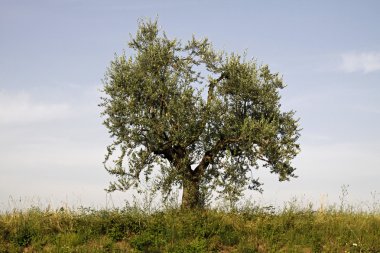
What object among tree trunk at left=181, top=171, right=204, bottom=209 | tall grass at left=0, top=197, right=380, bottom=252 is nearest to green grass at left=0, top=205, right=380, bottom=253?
tall grass at left=0, top=197, right=380, bottom=252

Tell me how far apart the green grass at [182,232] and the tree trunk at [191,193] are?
4.21 metres

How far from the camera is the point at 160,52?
29.0 metres

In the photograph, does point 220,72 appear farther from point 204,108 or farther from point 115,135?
point 115,135

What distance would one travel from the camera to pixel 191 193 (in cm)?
2758

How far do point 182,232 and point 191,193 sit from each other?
705 centimetres

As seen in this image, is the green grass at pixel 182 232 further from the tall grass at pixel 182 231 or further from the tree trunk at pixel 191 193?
the tree trunk at pixel 191 193

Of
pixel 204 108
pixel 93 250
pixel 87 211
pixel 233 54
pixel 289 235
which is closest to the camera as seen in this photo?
pixel 93 250

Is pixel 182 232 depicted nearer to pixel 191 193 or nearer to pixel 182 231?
pixel 182 231

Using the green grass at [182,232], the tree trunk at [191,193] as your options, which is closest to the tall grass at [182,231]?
the green grass at [182,232]

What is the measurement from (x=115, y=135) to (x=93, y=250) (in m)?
10.2

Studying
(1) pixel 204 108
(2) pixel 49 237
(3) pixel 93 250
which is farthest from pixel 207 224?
(1) pixel 204 108

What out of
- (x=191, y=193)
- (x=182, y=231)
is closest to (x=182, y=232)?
(x=182, y=231)

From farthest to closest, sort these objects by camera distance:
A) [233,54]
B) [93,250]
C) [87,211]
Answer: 1. [233,54]
2. [87,211]
3. [93,250]

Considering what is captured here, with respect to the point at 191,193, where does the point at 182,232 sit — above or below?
below
